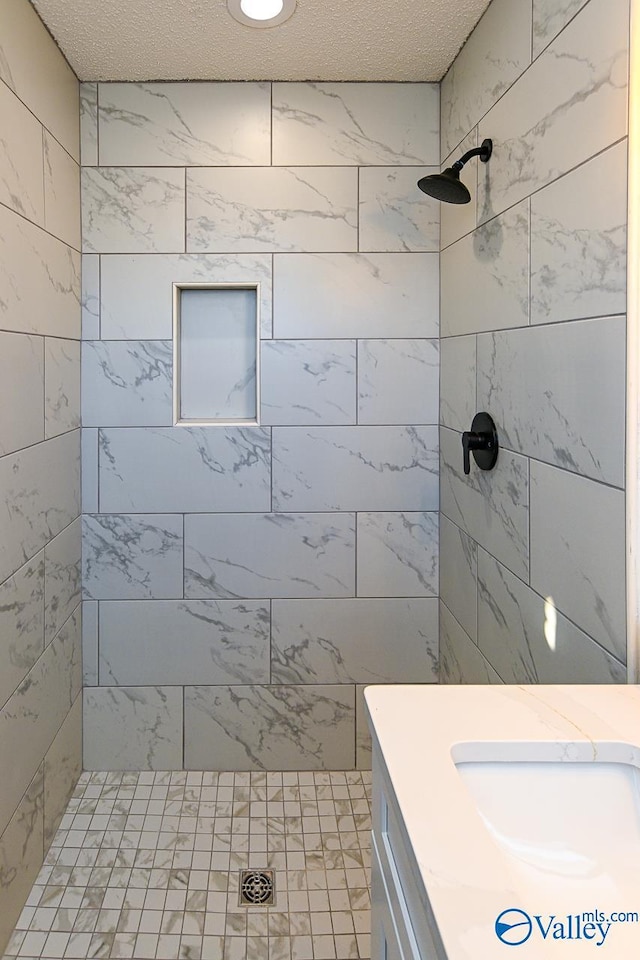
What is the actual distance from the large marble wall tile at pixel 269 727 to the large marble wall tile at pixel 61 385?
98 cm

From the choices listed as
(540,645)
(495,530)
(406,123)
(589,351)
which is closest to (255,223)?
(406,123)

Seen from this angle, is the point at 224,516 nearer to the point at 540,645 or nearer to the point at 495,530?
the point at 495,530

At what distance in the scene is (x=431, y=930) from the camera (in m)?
0.70

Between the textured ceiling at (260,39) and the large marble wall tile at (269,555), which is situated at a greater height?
the textured ceiling at (260,39)

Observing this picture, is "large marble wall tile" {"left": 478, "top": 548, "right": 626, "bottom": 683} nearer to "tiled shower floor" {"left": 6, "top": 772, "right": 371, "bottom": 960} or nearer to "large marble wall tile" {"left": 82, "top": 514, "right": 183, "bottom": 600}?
"tiled shower floor" {"left": 6, "top": 772, "right": 371, "bottom": 960}

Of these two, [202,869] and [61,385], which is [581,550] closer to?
[202,869]

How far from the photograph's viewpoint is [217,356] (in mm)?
2588

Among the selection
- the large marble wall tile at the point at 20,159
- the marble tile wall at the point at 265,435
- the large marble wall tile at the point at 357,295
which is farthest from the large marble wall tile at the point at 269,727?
the large marble wall tile at the point at 20,159

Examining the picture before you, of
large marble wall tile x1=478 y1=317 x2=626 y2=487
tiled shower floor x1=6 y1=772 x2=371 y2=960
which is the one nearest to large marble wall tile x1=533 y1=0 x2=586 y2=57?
large marble wall tile x1=478 y1=317 x2=626 y2=487

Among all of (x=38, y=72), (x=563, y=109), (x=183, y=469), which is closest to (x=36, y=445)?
(x=183, y=469)

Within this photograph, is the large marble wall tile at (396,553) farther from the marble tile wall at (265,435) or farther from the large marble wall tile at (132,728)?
the large marble wall tile at (132,728)

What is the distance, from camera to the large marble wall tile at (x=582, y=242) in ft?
4.15

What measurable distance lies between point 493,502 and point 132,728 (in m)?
1.46

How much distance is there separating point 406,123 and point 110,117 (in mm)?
946
